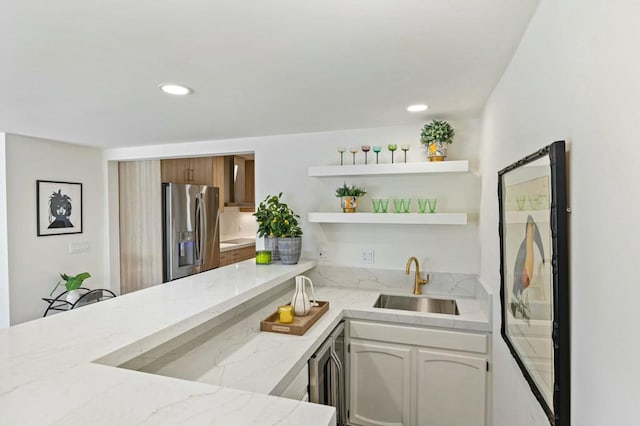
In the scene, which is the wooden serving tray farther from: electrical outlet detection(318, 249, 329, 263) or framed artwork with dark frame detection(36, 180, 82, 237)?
framed artwork with dark frame detection(36, 180, 82, 237)

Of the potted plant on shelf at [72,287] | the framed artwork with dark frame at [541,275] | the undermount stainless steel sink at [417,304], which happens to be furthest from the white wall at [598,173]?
the potted plant on shelf at [72,287]

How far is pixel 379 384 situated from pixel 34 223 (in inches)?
130

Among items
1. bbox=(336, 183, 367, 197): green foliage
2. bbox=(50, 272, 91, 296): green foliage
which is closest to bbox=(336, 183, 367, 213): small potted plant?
bbox=(336, 183, 367, 197): green foliage

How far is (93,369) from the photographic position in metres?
1.06

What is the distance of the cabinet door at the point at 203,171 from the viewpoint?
4531 millimetres

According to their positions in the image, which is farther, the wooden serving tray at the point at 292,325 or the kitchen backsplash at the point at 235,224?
the kitchen backsplash at the point at 235,224

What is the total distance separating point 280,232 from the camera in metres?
2.78

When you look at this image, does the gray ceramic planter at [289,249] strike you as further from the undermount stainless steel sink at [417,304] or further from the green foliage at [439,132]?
the green foliage at [439,132]

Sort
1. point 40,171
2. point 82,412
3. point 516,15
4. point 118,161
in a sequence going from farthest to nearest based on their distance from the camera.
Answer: point 118,161 < point 40,171 < point 516,15 < point 82,412

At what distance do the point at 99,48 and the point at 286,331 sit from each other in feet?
5.28

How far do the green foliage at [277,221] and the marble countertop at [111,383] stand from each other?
1170 mm

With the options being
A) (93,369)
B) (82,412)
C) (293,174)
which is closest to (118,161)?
(293,174)

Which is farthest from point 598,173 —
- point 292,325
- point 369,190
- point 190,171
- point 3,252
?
point 190,171

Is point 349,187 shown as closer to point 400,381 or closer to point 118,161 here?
point 400,381
